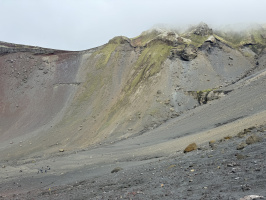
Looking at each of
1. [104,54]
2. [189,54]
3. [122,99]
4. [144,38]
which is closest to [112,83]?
[122,99]

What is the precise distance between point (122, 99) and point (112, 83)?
610cm

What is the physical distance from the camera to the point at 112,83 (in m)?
49.6

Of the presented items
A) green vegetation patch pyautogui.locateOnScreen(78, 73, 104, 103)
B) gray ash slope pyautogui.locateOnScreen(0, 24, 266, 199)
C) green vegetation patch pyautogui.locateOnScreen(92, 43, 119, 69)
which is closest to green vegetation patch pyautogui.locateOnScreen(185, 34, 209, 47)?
gray ash slope pyautogui.locateOnScreen(0, 24, 266, 199)

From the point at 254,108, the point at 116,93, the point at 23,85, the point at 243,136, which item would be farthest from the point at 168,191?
the point at 23,85

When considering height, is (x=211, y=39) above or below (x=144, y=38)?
below

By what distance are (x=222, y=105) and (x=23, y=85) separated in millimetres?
36582

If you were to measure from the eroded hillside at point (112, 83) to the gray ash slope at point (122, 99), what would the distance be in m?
0.16

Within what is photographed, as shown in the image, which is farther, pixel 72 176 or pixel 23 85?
pixel 23 85

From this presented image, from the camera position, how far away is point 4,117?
4738 centimetres

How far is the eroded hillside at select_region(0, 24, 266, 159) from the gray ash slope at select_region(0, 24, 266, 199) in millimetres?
164

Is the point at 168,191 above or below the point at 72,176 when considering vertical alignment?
above

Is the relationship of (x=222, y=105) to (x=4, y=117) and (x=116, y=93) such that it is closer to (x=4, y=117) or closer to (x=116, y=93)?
(x=116, y=93)

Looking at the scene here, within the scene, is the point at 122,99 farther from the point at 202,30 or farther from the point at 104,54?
the point at 202,30

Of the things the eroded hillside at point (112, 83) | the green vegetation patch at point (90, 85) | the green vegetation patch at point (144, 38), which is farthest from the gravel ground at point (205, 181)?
the green vegetation patch at point (144, 38)
